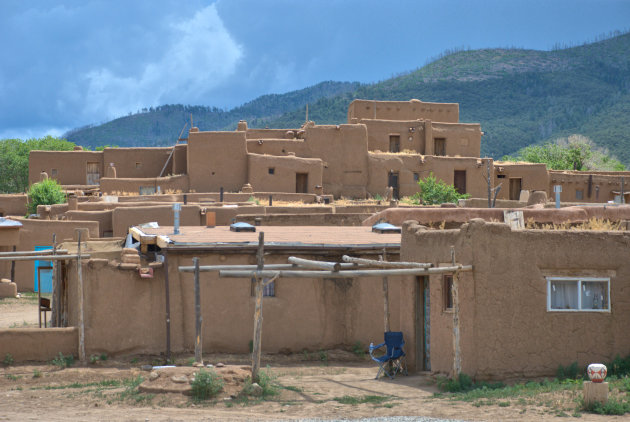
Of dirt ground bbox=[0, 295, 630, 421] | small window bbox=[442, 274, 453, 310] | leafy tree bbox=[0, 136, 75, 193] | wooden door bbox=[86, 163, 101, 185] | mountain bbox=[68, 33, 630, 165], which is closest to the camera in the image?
dirt ground bbox=[0, 295, 630, 421]

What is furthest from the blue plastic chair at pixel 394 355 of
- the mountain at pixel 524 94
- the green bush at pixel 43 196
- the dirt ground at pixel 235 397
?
the mountain at pixel 524 94

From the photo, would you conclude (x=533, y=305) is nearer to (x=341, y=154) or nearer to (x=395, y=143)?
(x=341, y=154)

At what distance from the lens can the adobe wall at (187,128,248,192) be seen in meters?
41.0

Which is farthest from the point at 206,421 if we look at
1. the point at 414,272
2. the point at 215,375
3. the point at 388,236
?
the point at 388,236

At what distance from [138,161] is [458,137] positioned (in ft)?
54.8

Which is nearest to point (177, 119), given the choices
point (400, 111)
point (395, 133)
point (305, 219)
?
point (400, 111)

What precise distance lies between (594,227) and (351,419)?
20.4 feet

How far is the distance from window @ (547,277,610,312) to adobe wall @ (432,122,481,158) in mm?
33179

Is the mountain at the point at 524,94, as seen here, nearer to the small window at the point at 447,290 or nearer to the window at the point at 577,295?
the small window at the point at 447,290

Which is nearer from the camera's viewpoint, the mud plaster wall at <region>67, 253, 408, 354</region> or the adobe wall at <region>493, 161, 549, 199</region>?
the mud plaster wall at <region>67, 253, 408, 354</region>

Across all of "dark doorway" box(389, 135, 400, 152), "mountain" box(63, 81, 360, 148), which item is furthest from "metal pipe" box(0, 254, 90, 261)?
"mountain" box(63, 81, 360, 148)

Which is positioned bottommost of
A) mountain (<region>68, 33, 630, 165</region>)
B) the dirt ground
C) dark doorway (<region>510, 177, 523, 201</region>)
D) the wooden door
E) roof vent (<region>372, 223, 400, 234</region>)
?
the dirt ground

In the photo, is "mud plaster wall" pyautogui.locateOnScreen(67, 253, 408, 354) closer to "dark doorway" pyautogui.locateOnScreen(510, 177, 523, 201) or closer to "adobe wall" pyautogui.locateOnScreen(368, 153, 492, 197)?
"adobe wall" pyautogui.locateOnScreen(368, 153, 492, 197)

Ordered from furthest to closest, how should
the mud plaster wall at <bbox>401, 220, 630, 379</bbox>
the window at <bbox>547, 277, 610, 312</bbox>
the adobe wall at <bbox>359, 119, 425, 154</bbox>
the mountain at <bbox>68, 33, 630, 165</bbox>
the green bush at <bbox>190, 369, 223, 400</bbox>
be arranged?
the mountain at <bbox>68, 33, 630, 165</bbox>
the adobe wall at <bbox>359, 119, 425, 154</bbox>
the window at <bbox>547, 277, 610, 312</bbox>
the mud plaster wall at <bbox>401, 220, 630, 379</bbox>
the green bush at <bbox>190, 369, 223, 400</bbox>
